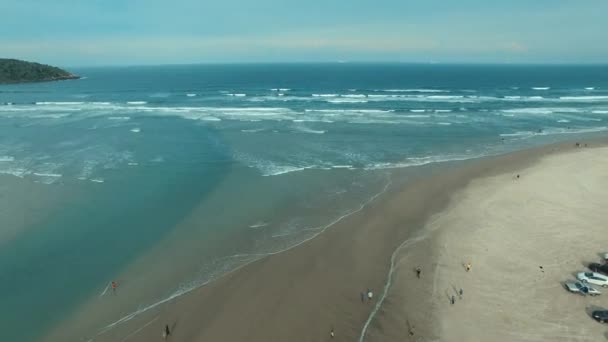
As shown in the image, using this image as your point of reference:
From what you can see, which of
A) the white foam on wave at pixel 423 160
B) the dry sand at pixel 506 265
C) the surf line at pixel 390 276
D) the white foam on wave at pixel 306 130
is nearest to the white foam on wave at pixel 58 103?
the white foam on wave at pixel 306 130

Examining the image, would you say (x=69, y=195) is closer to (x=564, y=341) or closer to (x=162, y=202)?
(x=162, y=202)

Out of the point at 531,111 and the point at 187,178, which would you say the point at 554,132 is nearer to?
the point at 531,111

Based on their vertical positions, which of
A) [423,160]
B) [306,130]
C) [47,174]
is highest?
[306,130]

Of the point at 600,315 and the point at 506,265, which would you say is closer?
the point at 600,315

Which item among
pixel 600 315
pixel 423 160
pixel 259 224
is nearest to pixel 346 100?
pixel 423 160

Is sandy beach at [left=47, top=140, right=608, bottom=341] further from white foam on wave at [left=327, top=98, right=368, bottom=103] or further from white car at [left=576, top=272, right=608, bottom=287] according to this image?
white foam on wave at [left=327, top=98, right=368, bottom=103]

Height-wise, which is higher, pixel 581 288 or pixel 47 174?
pixel 47 174

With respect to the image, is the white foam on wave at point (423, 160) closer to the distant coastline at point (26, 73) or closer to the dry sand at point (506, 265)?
the dry sand at point (506, 265)
